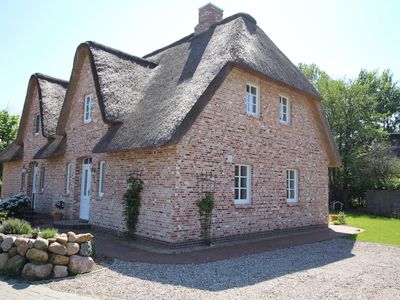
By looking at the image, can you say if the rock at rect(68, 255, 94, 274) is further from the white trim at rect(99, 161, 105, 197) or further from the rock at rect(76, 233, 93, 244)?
the white trim at rect(99, 161, 105, 197)

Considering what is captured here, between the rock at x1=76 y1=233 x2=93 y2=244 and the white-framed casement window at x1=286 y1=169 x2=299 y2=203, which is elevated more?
the white-framed casement window at x1=286 y1=169 x2=299 y2=203

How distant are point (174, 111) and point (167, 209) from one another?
2.87m

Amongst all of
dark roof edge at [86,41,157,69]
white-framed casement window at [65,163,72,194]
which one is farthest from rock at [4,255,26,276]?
dark roof edge at [86,41,157,69]

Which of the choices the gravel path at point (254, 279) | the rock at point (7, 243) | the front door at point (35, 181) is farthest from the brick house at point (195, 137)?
the rock at point (7, 243)

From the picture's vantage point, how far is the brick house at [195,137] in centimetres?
1050

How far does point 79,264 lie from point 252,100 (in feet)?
27.7

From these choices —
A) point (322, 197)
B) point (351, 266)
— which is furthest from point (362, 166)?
point (351, 266)

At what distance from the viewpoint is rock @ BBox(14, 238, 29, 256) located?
23.7 feet

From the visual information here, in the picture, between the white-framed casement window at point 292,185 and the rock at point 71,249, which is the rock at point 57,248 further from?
the white-framed casement window at point 292,185

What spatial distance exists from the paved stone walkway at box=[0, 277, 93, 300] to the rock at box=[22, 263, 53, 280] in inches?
8.4

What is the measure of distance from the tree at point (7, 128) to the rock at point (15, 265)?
28635mm

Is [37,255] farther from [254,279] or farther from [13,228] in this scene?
[254,279]

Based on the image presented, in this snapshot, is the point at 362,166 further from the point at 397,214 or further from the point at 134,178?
the point at 134,178

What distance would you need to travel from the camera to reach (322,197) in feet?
52.7
